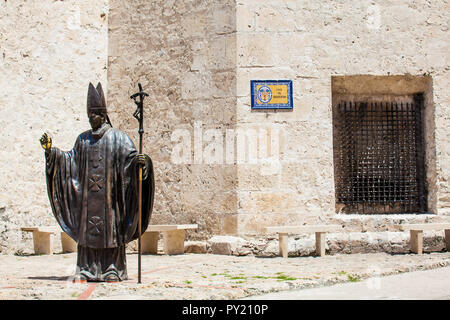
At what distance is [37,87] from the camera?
343 inches

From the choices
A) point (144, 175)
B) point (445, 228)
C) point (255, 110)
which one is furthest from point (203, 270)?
point (445, 228)

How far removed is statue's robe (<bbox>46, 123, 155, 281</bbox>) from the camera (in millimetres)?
5336

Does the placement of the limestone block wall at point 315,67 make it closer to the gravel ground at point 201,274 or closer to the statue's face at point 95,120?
the gravel ground at point 201,274

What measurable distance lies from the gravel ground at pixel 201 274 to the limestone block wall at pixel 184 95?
873 millimetres

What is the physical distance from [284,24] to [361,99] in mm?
1645

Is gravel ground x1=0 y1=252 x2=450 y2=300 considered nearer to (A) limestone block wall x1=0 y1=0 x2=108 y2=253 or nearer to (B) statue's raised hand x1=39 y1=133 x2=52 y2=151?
(A) limestone block wall x1=0 y1=0 x2=108 y2=253

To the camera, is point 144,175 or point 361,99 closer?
point 144,175

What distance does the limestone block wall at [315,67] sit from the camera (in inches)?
317

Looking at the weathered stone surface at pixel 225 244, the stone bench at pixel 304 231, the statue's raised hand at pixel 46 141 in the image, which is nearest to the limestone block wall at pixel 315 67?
the weathered stone surface at pixel 225 244

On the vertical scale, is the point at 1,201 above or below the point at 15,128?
below

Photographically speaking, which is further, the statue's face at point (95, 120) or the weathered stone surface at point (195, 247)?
the weathered stone surface at point (195, 247)

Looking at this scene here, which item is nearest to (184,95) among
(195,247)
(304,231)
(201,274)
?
(195,247)

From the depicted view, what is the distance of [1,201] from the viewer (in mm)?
8367

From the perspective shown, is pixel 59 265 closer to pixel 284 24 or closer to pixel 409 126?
pixel 284 24
